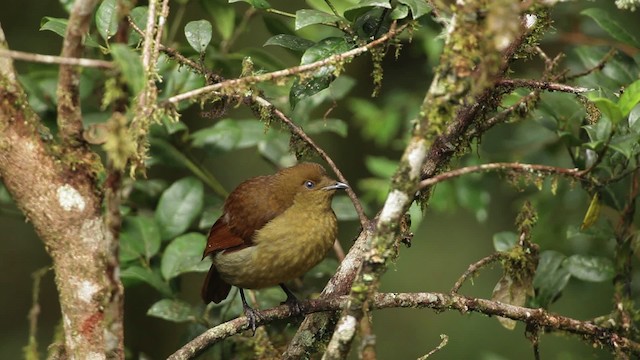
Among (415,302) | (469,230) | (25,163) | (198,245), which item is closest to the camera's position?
(25,163)

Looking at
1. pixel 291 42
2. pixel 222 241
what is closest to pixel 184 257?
pixel 222 241

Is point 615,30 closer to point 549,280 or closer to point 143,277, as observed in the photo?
point 549,280

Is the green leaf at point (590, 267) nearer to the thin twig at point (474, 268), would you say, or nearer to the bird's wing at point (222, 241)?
the thin twig at point (474, 268)

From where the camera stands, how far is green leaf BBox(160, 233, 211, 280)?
436 centimetres

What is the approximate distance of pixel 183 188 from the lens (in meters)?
4.60

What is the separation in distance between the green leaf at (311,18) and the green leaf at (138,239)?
153cm

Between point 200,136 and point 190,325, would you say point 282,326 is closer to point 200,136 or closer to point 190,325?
point 190,325

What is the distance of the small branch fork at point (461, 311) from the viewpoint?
3391mm

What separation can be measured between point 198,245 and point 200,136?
0.60m

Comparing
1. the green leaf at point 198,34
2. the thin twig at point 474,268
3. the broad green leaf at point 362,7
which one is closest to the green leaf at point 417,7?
the broad green leaf at point 362,7

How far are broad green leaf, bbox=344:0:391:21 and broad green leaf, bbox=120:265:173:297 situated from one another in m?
1.60

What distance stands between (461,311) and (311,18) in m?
1.22

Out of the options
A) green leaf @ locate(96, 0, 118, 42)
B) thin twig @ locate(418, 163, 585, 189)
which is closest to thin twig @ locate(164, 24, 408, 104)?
thin twig @ locate(418, 163, 585, 189)

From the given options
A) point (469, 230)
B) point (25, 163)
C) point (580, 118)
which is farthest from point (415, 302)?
point (469, 230)
